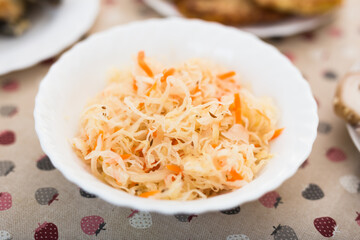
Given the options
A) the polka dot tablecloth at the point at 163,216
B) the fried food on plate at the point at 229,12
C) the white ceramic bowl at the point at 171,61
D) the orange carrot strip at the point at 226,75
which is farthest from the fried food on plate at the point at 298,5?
the orange carrot strip at the point at 226,75

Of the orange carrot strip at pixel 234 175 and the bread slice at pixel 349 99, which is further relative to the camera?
the bread slice at pixel 349 99

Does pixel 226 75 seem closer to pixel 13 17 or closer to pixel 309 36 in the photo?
pixel 309 36

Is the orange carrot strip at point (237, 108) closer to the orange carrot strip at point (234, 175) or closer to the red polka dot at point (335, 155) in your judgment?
the orange carrot strip at point (234, 175)

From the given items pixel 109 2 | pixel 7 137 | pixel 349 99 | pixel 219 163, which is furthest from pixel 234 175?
pixel 109 2

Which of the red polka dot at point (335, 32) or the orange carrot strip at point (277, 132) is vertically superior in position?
the orange carrot strip at point (277, 132)

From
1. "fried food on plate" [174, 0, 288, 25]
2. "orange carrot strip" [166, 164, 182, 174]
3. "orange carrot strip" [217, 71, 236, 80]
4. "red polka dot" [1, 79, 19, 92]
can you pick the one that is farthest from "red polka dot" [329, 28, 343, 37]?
"red polka dot" [1, 79, 19, 92]

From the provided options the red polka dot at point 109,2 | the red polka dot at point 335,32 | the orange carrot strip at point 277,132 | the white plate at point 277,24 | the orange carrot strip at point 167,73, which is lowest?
the red polka dot at point 335,32
